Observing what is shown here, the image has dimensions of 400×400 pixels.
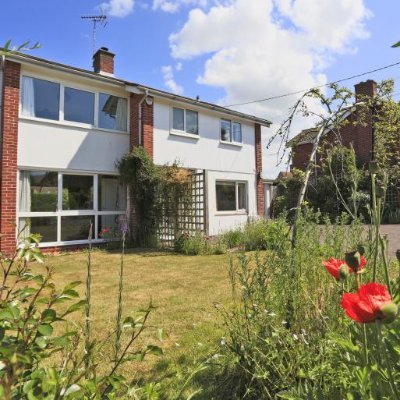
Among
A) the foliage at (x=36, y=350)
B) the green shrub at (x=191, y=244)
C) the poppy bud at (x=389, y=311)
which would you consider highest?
the poppy bud at (x=389, y=311)

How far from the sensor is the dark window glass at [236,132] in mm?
14938

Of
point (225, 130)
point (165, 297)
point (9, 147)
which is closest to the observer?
point (165, 297)

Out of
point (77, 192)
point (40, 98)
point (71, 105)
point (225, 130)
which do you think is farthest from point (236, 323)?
point (225, 130)

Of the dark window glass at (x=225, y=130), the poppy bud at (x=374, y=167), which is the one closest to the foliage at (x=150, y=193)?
the dark window glass at (x=225, y=130)

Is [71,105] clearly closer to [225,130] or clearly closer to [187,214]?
[187,214]

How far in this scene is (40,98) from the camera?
9.75 metres

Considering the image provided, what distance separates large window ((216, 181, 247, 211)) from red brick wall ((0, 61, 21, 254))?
7.75m

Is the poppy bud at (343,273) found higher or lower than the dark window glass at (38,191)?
lower

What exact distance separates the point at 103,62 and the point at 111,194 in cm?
524

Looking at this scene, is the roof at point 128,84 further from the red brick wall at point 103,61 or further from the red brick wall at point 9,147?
the red brick wall at point 103,61

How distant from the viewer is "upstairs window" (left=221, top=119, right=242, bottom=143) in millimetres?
14547

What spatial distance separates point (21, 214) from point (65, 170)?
1747mm

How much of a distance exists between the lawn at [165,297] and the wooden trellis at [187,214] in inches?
66.7

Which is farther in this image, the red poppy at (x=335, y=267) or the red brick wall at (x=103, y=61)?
the red brick wall at (x=103, y=61)
